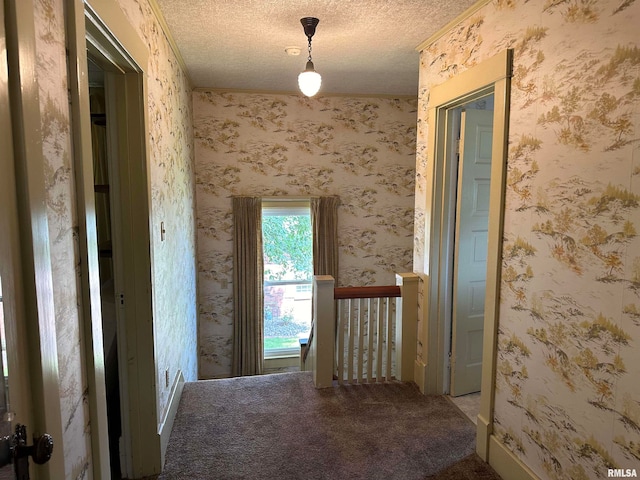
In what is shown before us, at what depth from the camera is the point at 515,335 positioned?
2082 mm

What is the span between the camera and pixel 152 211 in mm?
2170

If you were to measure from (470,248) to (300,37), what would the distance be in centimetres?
189

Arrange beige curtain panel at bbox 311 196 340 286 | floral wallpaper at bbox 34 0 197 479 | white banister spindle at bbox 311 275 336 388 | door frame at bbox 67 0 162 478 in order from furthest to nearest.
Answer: beige curtain panel at bbox 311 196 340 286
white banister spindle at bbox 311 275 336 388
door frame at bbox 67 0 162 478
floral wallpaper at bbox 34 0 197 479

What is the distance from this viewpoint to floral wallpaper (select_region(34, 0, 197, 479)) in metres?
1.07

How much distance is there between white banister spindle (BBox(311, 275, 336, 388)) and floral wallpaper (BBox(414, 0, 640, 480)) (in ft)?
4.04

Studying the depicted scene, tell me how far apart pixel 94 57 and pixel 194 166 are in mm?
2841

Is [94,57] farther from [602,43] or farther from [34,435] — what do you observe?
[602,43]

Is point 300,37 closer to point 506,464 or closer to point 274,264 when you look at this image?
point 274,264

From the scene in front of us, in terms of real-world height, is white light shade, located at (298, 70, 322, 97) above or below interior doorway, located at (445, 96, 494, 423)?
above

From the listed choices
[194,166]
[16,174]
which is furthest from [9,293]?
[194,166]

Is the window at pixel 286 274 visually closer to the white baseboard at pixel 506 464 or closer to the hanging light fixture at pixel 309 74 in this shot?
the hanging light fixture at pixel 309 74

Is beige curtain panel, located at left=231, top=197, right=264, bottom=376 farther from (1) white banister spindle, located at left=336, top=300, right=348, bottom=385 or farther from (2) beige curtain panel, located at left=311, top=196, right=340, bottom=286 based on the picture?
(1) white banister spindle, located at left=336, top=300, right=348, bottom=385

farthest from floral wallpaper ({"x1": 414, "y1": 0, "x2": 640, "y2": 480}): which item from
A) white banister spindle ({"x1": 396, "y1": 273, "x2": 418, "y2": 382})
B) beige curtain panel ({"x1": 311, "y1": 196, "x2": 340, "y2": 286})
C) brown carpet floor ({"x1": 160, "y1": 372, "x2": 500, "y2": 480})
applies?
beige curtain panel ({"x1": 311, "y1": 196, "x2": 340, "y2": 286})

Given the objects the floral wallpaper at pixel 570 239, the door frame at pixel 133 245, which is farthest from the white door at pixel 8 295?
the floral wallpaper at pixel 570 239
